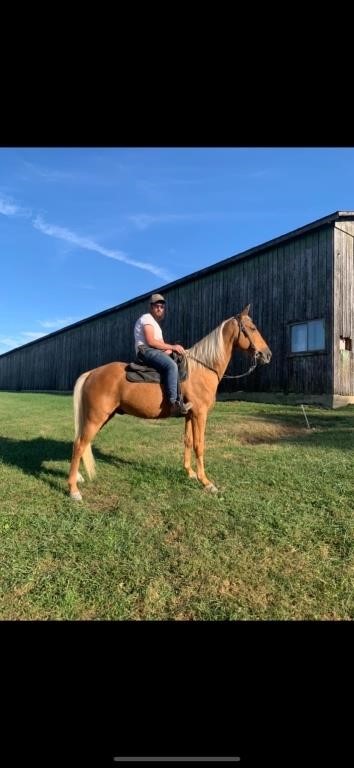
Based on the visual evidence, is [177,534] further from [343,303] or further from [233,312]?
[233,312]

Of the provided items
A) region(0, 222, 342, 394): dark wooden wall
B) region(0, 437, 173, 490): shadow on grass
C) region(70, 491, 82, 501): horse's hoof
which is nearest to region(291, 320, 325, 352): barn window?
region(0, 222, 342, 394): dark wooden wall

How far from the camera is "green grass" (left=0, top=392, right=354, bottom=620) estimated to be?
7.09 ft

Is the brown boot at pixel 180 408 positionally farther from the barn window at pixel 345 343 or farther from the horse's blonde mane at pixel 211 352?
the barn window at pixel 345 343

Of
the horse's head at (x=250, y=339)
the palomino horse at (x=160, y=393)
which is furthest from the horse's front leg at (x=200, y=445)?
the horse's head at (x=250, y=339)

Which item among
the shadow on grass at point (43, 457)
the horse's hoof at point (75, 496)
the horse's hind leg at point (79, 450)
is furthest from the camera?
the shadow on grass at point (43, 457)

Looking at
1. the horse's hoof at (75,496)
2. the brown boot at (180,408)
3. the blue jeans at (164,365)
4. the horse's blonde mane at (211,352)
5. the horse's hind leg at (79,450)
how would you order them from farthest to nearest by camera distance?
the horse's blonde mane at (211,352), the brown boot at (180,408), the blue jeans at (164,365), the horse's hind leg at (79,450), the horse's hoof at (75,496)

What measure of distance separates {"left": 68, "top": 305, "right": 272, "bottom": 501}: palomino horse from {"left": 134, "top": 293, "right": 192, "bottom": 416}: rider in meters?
0.13

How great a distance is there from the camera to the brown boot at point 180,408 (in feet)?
14.8

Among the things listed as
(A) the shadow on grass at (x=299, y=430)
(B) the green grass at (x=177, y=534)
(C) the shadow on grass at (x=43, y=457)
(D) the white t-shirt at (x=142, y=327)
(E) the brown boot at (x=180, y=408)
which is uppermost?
(D) the white t-shirt at (x=142, y=327)

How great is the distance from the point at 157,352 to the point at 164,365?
0.15m

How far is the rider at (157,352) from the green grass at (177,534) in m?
0.94

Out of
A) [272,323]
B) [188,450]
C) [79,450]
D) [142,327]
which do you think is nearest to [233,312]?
[272,323]

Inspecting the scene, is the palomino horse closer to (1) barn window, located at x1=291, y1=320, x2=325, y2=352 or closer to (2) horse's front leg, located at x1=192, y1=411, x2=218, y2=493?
(2) horse's front leg, located at x1=192, y1=411, x2=218, y2=493
